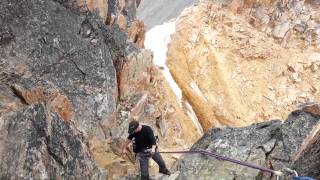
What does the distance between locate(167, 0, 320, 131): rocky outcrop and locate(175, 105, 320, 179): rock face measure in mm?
14419

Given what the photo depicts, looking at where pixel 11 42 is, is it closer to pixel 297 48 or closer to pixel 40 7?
pixel 40 7

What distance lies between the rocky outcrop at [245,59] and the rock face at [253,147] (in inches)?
568

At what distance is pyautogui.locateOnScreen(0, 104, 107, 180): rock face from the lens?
9562 millimetres

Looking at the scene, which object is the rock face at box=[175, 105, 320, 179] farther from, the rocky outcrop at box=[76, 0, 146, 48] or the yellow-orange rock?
the yellow-orange rock

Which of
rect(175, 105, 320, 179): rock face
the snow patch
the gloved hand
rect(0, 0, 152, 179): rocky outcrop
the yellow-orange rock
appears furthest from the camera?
the snow patch

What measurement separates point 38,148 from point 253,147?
588cm

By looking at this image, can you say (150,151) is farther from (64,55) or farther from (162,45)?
(162,45)

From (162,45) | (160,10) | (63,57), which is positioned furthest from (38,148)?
(160,10)

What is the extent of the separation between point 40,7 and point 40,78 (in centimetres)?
268

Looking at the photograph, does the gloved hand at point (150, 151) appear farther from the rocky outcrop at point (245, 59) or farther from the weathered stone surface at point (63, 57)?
the rocky outcrop at point (245, 59)

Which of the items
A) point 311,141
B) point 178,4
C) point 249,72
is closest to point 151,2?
point 178,4

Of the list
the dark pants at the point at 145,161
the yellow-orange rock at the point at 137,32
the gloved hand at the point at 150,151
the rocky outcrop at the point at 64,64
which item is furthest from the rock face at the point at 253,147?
the yellow-orange rock at the point at 137,32

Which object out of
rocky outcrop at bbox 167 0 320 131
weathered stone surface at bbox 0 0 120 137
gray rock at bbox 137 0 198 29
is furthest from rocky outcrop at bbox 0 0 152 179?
gray rock at bbox 137 0 198 29

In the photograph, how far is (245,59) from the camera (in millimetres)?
33062
